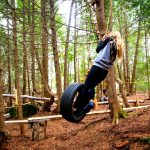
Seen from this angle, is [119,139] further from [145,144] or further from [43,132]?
[43,132]

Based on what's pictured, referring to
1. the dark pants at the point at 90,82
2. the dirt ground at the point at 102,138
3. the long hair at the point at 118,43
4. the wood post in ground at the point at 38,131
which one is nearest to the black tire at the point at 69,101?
the dark pants at the point at 90,82

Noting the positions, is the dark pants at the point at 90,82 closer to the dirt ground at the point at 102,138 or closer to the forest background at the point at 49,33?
the forest background at the point at 49,33

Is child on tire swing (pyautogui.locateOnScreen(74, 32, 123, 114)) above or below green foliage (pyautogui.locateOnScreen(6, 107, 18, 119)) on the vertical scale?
above

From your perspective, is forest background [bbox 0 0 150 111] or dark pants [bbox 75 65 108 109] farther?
forest background [bbox 0 0 150 111]

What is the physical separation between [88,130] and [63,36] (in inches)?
885

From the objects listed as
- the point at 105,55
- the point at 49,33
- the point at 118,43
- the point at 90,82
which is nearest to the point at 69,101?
the point at 90,82

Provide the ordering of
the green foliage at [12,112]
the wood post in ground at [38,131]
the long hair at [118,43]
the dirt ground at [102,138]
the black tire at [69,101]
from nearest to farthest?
the black tire at [69,101] → the long hair at [118,43] → the dirt ground at [102,138] → the wood post in ground at [38,131] → the green foliage at [12,112]

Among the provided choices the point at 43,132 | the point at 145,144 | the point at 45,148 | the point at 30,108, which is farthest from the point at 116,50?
the point at 30,108

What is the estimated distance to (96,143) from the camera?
8.54 meters

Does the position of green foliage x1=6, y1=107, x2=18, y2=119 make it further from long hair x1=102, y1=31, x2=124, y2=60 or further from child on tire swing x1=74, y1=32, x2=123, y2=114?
long hair x1=102, y1=31, x2=124, y2=60

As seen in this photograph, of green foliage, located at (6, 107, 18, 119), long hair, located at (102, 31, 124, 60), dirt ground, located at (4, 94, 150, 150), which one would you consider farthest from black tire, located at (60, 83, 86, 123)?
green foliage, located at (6, 107, 18, 119)

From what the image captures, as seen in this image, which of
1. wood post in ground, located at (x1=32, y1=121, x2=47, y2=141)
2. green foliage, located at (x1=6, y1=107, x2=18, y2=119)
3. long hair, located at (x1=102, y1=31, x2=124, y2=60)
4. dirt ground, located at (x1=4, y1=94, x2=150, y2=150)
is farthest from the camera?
green foliage, located at (x1=6, y1=107, x2=18, y2=119)

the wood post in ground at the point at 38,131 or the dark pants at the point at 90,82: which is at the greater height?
the dark pants at the point at 90,82

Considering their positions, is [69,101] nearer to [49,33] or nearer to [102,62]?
[102,62]
